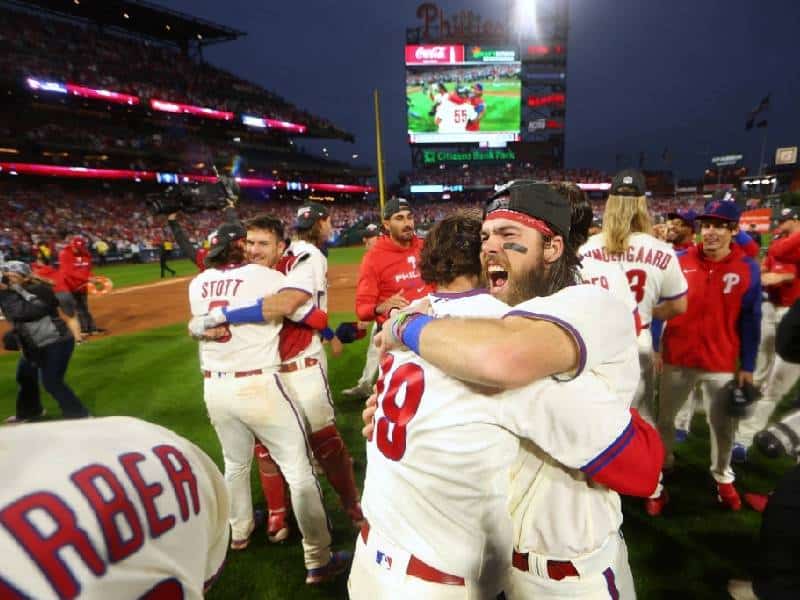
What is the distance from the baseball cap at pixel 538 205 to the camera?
1.53 meters

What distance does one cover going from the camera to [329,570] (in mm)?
2898

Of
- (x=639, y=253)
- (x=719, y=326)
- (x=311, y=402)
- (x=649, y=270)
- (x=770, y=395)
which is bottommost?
(x=770, y=395)

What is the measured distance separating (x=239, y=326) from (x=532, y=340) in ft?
7.51

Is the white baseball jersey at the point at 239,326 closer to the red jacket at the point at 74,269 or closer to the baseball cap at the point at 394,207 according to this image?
the baseball cap at the point at 394,207

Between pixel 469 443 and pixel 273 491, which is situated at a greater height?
pixel 469 443

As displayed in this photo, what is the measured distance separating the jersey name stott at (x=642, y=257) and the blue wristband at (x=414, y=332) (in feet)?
8.30

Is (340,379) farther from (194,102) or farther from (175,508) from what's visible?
(194,102)

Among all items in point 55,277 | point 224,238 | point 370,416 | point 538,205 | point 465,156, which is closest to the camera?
point 538,205

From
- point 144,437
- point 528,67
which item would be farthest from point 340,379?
point 528,67

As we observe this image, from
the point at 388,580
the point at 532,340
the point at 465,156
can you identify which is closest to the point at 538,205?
the point at 532,340

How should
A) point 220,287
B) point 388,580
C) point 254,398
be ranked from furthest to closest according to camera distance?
point 220,287, point 254,398, point 388,580

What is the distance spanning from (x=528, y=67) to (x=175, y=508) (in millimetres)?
53716

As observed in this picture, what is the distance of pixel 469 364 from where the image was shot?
1.09m

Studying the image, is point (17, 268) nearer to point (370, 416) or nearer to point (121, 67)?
point (370, 416)
